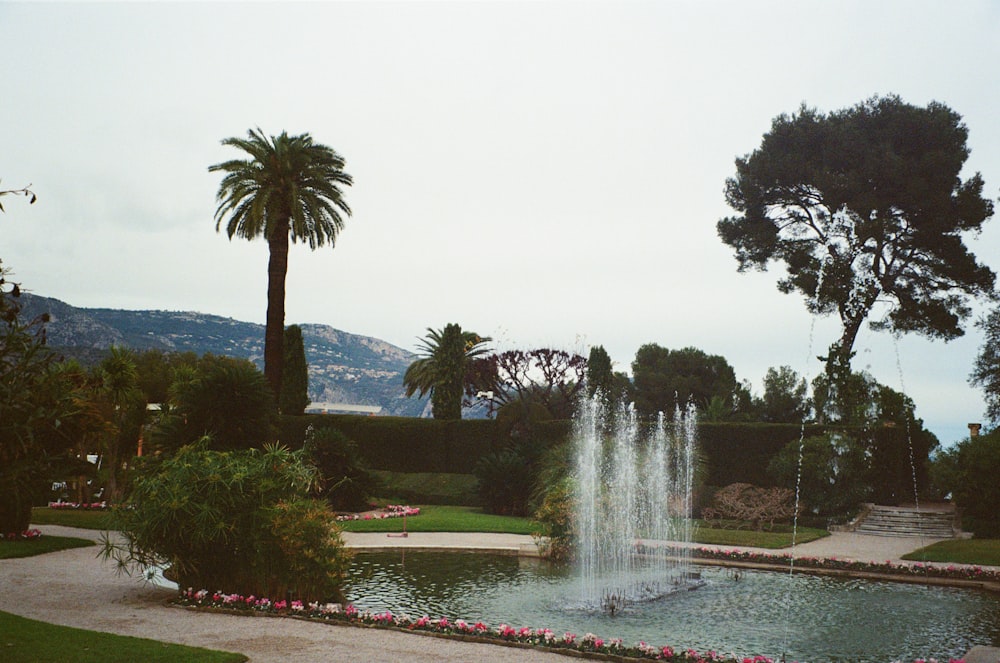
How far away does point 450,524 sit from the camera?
2095 centimetres

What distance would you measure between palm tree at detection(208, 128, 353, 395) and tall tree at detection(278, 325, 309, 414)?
3.09 m

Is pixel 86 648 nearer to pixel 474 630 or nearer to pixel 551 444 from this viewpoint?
pixel 474 630

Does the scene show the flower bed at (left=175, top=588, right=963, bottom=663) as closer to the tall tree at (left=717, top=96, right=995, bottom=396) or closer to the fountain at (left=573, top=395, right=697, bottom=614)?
the fountain at (left=573, top=395, right=697, bottom=614)

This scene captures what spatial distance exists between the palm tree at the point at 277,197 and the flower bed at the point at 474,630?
769 inches

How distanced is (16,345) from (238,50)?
57.9ft

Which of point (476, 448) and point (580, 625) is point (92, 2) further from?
point (476, 448)

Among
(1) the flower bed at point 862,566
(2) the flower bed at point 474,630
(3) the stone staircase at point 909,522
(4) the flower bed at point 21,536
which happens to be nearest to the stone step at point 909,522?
(3) the stone staircase at point 909,522

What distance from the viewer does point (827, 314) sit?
116ft

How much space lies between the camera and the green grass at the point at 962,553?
1612cm

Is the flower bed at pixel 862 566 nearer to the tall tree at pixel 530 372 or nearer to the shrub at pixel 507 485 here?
the shrub at pixel 507 485

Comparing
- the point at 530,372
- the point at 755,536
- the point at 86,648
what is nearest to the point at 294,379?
the point at 530,372

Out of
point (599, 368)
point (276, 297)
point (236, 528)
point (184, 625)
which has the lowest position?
point (184, 625)

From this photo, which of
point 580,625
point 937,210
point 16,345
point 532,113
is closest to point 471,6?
point 532,113

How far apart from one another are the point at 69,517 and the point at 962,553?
21.9m
